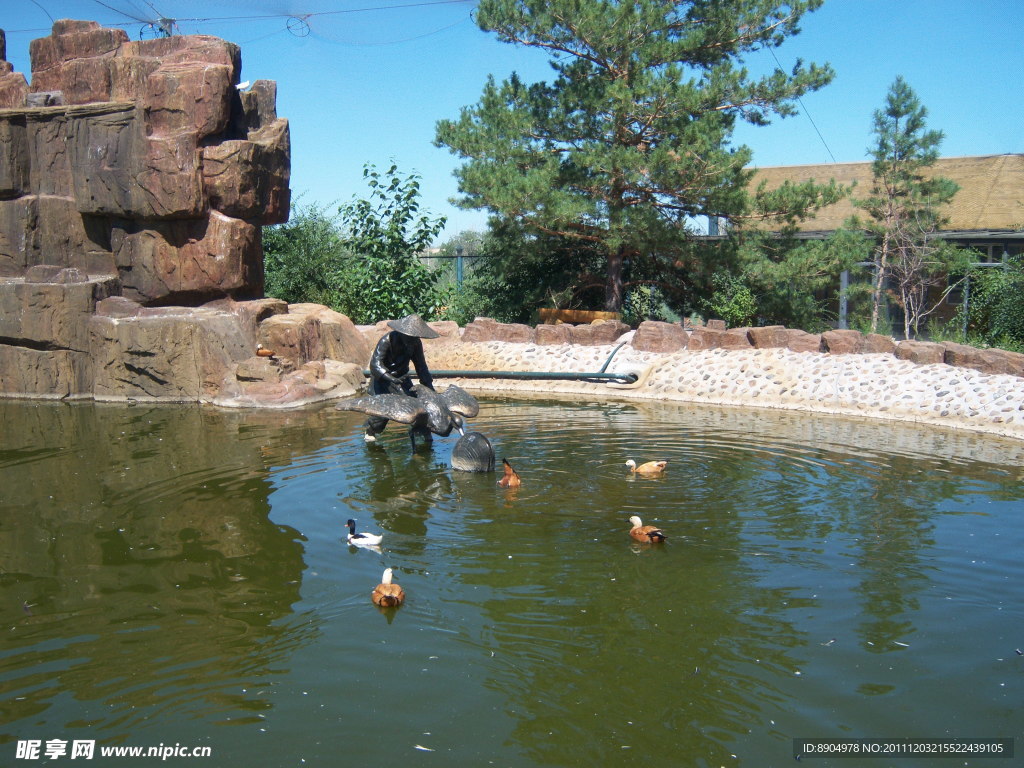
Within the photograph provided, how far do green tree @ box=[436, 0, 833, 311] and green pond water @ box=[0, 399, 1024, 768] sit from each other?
844cm

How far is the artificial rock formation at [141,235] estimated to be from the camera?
44.4ft

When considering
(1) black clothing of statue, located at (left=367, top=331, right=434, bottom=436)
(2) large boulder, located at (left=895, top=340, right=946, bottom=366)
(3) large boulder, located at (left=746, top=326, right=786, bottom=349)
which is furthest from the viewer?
(3) large boulder, located at (left=746, top=326, right=786, bottom=349)

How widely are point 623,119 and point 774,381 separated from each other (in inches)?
259

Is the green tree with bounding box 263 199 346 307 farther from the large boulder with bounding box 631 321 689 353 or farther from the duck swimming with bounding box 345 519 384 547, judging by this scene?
the duck swimming with bounding box 345 519 384 547

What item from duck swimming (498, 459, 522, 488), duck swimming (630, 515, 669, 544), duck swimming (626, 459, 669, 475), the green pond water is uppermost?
duck swimming (626, 459, 669, 475)

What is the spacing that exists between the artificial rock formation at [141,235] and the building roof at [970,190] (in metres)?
13.3

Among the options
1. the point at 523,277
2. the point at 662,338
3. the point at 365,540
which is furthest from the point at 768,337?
the point at 365,540

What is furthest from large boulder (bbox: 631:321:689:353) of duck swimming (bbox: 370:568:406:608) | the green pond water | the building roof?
duck swimming (bbox: 370:568:406:608)

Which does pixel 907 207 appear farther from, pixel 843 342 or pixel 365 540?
pixel 365 540

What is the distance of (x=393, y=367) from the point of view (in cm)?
1048

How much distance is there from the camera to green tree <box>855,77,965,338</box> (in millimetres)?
19250

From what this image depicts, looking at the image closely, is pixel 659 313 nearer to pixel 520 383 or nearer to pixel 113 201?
pixel 520 383

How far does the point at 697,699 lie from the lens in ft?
14.3

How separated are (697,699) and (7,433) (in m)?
9.72
